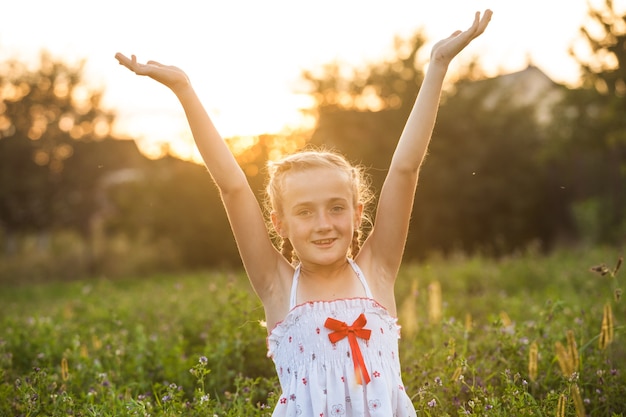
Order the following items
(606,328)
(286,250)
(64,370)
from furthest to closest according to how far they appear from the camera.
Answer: (64,370), (606,328), (286,250)

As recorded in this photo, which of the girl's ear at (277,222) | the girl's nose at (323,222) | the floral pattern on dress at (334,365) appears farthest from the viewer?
the girl's ear at (277,222)

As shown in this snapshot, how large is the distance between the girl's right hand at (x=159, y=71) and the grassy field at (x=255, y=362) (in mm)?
1134

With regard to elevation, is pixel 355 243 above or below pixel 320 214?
below

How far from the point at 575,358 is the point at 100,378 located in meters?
2.32

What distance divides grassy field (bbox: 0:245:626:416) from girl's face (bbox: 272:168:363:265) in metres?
0.72

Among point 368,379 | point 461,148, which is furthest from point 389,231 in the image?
point 461,148

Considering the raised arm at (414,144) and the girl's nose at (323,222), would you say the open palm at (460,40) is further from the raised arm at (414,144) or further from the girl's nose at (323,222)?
the girl's nose at (323,222)

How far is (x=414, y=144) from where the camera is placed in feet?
8.68

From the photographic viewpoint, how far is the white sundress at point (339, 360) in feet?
8.09

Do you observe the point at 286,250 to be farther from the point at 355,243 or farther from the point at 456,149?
the point at 456,149

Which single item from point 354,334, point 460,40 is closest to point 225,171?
point 354,334

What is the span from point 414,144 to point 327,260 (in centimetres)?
55

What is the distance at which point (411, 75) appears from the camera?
1842 centimetres

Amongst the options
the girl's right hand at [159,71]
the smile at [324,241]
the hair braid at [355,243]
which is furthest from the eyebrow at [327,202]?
the girl's right hand at [159,71]
